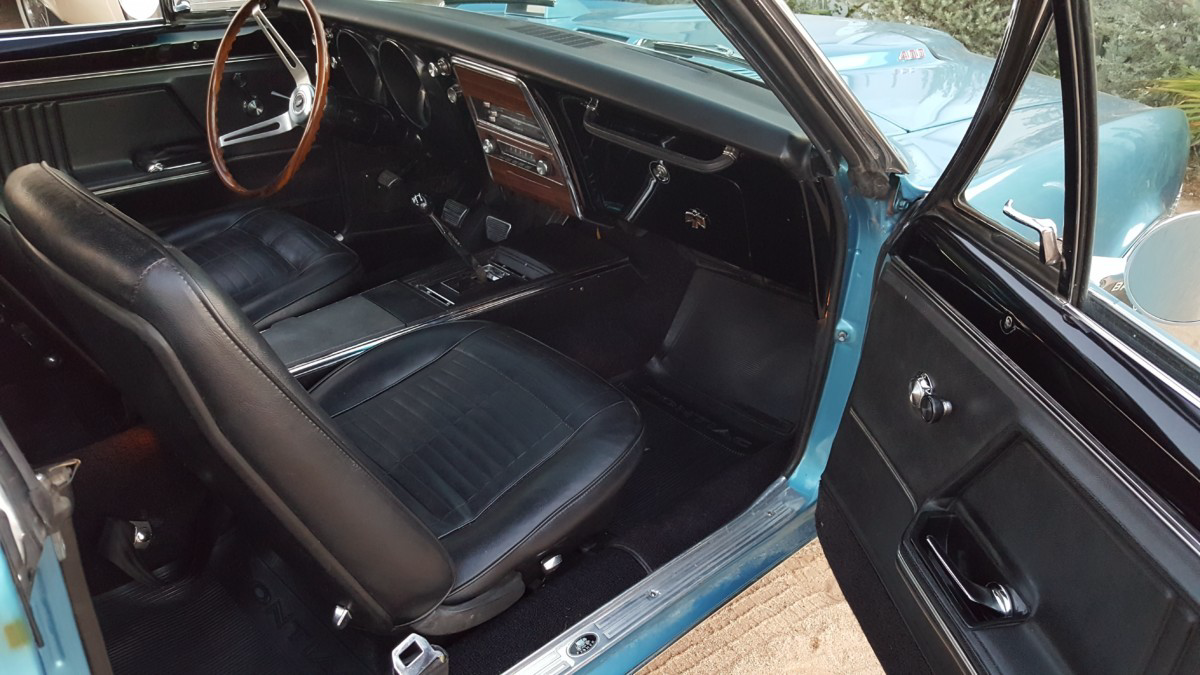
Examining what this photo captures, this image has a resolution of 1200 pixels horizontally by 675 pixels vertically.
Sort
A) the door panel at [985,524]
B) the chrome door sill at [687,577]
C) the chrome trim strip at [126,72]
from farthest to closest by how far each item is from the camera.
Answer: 1. the chrome trim strip at [126,72]
2. the chrome door sill at [687,577]
3. the door panel at [985,524]

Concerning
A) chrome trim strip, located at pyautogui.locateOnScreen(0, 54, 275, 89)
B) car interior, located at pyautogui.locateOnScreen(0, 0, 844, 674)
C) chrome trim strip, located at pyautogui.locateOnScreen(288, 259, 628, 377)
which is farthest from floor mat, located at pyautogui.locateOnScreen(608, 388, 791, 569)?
chrome trim strip, located at pyautogui.locateOnScreen(0, 54, 275, 89)

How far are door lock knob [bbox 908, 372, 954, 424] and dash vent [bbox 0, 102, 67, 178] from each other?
218cm

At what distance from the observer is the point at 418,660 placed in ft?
3.69

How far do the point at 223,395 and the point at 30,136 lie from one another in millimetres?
1805

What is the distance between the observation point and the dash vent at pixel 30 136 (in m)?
2.09

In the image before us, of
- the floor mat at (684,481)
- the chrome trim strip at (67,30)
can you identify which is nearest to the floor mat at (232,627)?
the floor mat at (684,481)

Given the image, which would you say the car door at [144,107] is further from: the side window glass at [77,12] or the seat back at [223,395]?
the seat back at [223,395]

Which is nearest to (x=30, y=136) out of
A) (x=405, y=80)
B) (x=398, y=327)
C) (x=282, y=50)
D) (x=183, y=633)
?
(x=282, y=50)

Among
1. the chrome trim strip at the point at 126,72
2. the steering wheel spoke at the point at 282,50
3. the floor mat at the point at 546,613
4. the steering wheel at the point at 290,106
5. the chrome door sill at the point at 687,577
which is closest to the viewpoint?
the chrome door sill at the point at 687,577

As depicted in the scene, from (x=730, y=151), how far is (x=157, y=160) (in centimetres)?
177

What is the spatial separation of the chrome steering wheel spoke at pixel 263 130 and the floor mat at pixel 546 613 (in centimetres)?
128

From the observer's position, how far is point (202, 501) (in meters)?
1.59

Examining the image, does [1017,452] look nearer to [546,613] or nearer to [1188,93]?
[1188,93]

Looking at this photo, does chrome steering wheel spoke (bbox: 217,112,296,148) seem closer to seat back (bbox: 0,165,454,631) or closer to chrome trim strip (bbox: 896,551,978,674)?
seat back (bbox: 0,165,454,631)
